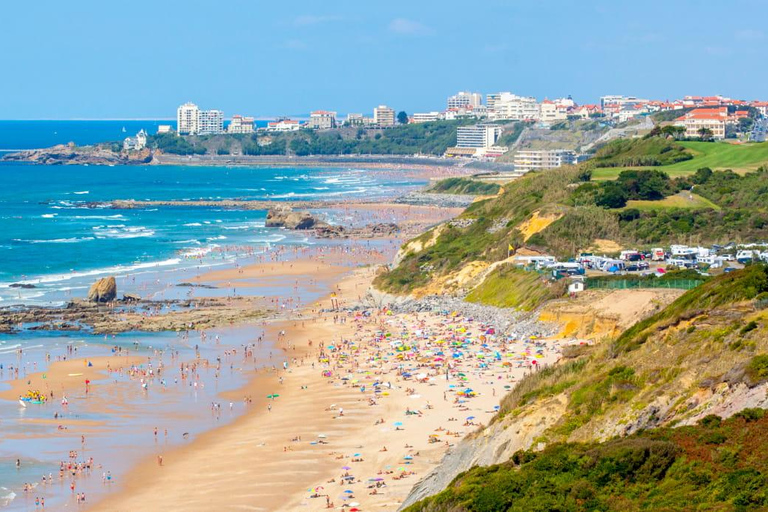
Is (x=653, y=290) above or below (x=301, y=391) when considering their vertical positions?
→ above

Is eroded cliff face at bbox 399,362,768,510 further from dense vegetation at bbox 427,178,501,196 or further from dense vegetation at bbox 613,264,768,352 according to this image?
dense vegetation at bbox 427,178,501,196

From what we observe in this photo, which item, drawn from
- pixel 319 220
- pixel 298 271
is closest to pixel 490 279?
pixel 298 271

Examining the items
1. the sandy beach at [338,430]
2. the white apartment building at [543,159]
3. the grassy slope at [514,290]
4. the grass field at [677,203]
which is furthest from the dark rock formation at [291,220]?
the sandy beach at [338,430]

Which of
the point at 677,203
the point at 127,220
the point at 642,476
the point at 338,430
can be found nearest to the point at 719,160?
the point at 677,203

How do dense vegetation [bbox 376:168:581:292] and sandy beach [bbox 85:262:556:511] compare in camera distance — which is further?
dense vegetation [bbox 376:168:581:292]

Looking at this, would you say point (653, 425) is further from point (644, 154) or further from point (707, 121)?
point (707, 121)

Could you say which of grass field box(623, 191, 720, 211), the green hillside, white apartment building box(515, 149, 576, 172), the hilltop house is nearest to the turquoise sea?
the green hillside

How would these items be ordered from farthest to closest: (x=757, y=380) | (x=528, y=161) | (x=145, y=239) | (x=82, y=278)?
(x=528, y=161) < (x=145, y=239) < (x=82, y=278) < (x=757, y=380)

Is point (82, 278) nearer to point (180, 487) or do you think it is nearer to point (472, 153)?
point (180, 487)
